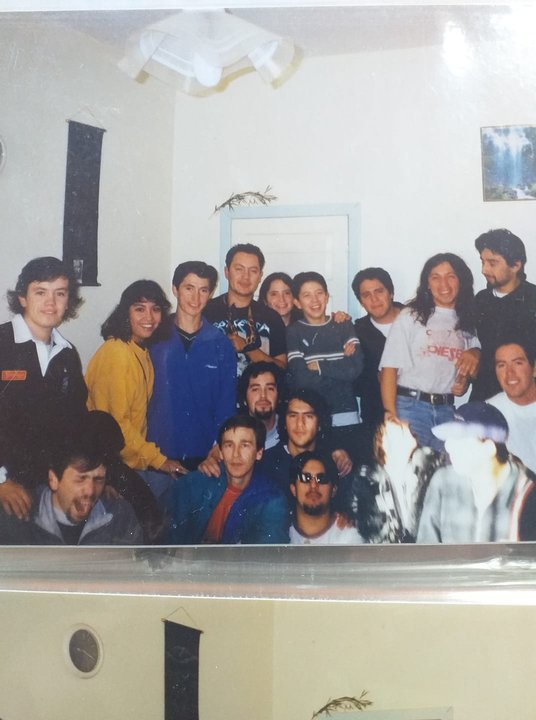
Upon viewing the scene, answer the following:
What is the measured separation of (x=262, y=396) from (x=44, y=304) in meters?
0.30

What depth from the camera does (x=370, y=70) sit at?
2.61 ft

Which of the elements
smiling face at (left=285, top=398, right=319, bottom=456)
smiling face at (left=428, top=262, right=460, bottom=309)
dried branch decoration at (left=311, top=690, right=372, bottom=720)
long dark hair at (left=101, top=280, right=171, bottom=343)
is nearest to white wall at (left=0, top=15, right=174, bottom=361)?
long dark hair at (left=101, top=280, right=171, bottom=343)

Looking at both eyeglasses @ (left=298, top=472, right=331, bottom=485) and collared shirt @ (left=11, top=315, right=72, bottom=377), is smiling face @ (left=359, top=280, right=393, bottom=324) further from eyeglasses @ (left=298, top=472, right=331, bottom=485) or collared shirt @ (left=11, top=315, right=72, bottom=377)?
collared shirt @ (left=11, top=315, right=72, bottom=377)

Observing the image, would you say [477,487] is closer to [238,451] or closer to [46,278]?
[238,451]

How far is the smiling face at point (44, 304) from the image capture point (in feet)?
2.72

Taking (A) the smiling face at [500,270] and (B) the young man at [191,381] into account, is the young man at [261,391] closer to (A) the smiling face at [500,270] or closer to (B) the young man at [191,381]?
(B) the young man at [191,381]

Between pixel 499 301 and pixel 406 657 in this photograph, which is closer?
pixel 499 301

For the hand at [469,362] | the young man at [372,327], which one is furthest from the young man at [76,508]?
the hand at [469,362]

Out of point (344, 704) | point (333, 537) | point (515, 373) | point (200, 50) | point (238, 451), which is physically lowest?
point (344, 704)

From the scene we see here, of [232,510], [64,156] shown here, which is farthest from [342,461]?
[64,156]

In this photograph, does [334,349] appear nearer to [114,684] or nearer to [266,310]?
[266,310]

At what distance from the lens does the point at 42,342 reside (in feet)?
2.73

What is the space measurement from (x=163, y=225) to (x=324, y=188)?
20 cm

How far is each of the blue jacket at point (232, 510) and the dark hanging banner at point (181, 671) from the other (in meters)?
0.21
